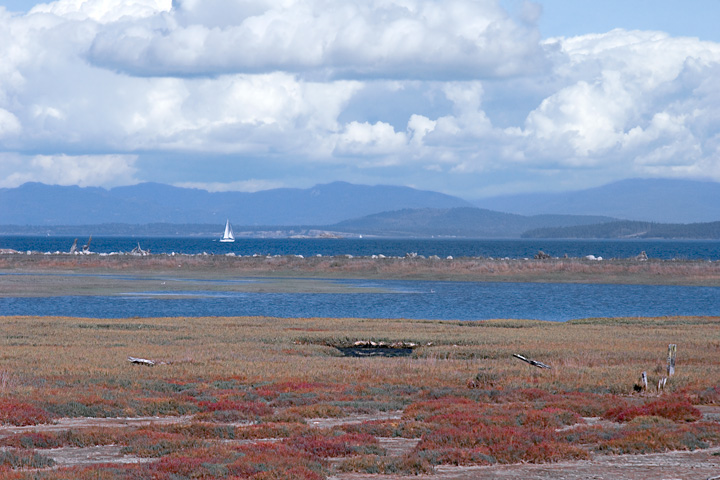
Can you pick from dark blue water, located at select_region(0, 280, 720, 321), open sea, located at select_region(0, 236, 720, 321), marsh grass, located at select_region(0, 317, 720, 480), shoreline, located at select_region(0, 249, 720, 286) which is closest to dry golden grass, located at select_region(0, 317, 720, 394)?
marsh grass, located at select_region(0, 317, 720, 480)

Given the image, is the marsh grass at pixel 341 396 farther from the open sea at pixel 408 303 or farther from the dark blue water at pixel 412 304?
the open sea at pixel 408 303

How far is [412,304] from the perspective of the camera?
2702 inches

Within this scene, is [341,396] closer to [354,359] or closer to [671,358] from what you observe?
[354,359]

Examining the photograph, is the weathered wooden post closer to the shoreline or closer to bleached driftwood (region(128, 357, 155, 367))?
bleached driftwood (region(128, 357, 155, 367))

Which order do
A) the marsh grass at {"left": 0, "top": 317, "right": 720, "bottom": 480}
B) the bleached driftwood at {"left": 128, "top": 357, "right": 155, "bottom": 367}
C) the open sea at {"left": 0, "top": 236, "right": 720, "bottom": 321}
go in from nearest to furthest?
the marsh grass at {"left": 0, "top": 317, "right": 720, "bottom": 480}, the bleached driftwood at {"left": 128, "top": 357, "right": 155, "bottom": 367}, the open sea at {"left": 0, "top": 236, "right": 720, "bottom": 321}

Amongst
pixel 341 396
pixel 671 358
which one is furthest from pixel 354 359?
pixel 671 358

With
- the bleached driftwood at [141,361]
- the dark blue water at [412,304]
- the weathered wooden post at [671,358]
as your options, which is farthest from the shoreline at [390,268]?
the weathered wooden post at [671,358]

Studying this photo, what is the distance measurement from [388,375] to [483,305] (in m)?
41.2

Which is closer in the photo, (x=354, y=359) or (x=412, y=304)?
(x=354, y=359)

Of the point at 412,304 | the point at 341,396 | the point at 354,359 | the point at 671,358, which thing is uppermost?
the point at 671,358

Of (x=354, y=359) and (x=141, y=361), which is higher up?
(x=141, y=361)

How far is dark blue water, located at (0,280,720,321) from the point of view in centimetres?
5981

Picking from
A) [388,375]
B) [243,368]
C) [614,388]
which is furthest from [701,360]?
[243,368]

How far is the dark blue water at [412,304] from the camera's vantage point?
59812 mm
